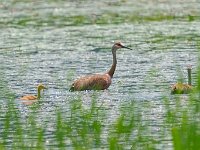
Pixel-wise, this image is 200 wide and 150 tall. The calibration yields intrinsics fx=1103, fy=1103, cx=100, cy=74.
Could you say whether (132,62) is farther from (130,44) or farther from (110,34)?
(110,34)

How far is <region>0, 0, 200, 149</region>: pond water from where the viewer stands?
18.7 m

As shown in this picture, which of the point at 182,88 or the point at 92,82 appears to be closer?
the point at 182,88

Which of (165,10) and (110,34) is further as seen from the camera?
(165,10)

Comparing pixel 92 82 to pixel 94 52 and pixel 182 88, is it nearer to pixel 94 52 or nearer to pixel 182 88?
pixel 182 88

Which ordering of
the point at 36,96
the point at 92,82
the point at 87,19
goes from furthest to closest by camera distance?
the point at 87,19 → the point at 92,82 → the point at 36,96

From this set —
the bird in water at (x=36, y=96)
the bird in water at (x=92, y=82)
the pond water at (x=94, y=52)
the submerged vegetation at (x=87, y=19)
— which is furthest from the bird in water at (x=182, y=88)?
the submerged vegetation at (x=87, y=19)

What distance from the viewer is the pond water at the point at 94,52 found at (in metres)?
18.7

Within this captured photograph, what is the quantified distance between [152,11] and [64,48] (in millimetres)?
12226

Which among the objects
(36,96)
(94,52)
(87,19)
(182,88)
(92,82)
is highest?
(182,88)

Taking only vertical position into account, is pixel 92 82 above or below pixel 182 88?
below

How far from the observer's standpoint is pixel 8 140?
1200 cm

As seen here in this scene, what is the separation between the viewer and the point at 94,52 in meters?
27.9

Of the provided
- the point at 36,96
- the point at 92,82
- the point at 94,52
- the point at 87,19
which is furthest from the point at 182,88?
the point at 87,19

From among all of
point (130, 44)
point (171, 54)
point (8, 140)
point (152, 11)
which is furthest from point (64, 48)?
point (8, 140)
